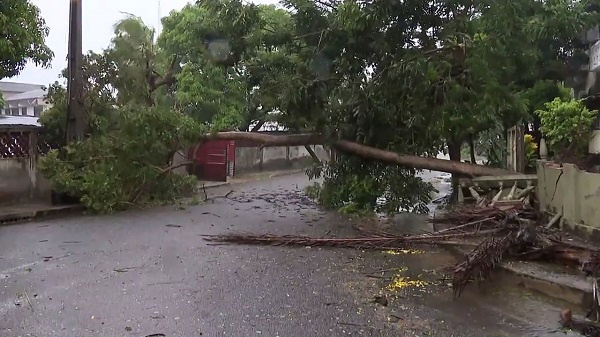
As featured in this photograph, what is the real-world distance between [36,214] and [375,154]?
692cm

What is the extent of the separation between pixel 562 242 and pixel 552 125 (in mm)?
4254

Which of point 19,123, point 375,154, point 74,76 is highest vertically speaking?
point 74,76

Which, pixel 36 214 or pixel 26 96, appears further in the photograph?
pixel 26 96

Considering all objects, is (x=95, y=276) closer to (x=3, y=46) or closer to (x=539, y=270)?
(x=539, y=270)

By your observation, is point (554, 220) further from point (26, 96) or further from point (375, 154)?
point (26, 96)

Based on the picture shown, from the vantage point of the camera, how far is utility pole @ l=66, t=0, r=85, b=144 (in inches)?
507

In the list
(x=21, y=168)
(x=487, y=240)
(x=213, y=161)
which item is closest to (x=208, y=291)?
(x=487, y=240)

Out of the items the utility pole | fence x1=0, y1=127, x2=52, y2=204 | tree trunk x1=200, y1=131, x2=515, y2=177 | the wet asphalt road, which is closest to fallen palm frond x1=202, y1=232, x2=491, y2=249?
the wet asphalt road

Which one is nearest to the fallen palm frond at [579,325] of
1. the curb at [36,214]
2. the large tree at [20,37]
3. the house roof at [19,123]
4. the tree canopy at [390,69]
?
the tree canopy at [390,69]

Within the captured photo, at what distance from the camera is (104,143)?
12.2 metres

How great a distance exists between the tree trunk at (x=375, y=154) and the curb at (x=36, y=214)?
10.7 feet

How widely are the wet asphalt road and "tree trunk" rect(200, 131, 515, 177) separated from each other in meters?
2.42

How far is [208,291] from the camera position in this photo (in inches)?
235

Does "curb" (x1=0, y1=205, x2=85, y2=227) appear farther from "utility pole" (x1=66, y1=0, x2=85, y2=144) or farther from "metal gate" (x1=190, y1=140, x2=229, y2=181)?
"metal gate" (x1=190, y1=140, x2=229, y2=181)
